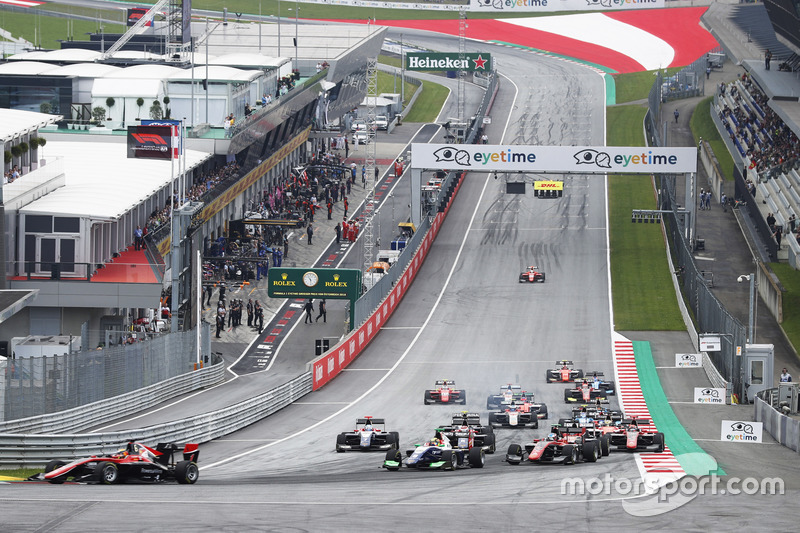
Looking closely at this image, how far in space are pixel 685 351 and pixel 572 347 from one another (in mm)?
4829

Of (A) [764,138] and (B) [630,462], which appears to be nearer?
(B) [630,462]

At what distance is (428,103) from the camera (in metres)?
123

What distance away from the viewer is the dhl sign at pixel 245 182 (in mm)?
59938

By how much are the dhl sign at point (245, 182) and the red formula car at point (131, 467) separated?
2447 centimetres

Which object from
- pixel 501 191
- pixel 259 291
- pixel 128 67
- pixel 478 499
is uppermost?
pixel 128 67

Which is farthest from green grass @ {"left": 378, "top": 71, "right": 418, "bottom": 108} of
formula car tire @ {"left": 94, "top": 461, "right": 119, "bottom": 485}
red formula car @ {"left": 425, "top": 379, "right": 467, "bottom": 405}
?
formula car tire @ {"left": 94, "top": 461, "right": 119, "bottom": 485}

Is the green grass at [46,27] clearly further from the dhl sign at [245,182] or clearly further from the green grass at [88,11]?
the dhl sign at [245,182]

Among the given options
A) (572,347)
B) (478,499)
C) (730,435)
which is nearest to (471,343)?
(572,347)

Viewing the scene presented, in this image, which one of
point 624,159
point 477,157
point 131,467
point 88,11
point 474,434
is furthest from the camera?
point 88,11

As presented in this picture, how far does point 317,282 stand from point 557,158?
22480mm

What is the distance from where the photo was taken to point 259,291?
65.7 meters

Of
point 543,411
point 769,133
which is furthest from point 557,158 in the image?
point 543,411

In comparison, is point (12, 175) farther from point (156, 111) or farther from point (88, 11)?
point (88, 11)

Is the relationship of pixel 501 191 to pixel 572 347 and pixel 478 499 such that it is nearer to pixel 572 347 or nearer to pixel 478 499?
pixel 572 347
